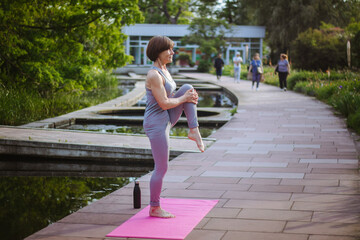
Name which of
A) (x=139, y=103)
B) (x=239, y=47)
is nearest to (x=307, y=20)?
(x=239, y=47)

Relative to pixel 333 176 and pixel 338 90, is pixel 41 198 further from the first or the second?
pixel 338 90

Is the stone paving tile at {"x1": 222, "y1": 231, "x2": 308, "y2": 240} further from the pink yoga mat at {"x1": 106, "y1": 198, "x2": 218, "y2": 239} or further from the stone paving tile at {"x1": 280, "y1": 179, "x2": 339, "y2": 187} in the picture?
the stone paving tile at {"x1": 280, "y1": 179, "x2": 339, "y2": 187}

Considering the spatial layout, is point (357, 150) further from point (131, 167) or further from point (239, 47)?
point (239, 47)

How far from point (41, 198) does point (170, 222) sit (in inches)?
105

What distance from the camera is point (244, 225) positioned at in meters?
5.00

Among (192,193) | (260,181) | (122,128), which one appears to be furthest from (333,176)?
(122,128)

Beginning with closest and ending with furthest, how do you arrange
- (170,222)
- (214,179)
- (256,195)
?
(170,222) < (256,195) < (214,179)

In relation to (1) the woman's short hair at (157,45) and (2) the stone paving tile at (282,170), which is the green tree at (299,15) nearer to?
(2) the stone paving tile at (282,170)

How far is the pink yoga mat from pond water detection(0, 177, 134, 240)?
3.95 ft

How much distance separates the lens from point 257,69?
81.6 feet

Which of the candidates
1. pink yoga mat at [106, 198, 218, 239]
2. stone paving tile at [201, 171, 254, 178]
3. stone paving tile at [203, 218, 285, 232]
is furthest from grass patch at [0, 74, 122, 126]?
stone paving tile at [203, 218, 285, 232]

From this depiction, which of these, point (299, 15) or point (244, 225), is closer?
point (244, 225)

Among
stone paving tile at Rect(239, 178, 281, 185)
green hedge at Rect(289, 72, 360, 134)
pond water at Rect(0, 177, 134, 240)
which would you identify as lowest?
pond water at Rect(0, 177, 134, 240)

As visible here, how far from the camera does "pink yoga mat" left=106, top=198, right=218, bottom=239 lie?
15.6 feet
